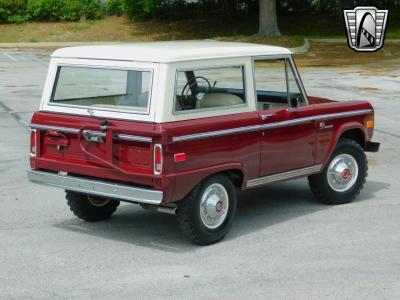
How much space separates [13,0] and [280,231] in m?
35.8

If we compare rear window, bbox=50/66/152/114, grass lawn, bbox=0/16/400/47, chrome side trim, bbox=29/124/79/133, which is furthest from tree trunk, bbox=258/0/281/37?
chrome side trim, bbox=29/124/79/133

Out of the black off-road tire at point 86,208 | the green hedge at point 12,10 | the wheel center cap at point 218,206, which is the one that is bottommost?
the black off-road tire at point 86,208

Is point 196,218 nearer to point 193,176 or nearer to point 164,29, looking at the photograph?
point 193,176

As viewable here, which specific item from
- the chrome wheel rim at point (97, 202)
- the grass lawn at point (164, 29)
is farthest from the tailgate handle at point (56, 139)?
the grass lawn at point (164, 29)

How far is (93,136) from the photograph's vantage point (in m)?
7.20

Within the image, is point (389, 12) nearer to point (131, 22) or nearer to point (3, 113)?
point (131, 22)

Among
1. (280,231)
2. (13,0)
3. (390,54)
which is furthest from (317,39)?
(280,231)

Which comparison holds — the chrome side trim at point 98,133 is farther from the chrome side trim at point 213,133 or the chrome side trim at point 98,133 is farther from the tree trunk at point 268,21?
the tree trunk at point 268,21

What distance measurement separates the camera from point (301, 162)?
8.27m

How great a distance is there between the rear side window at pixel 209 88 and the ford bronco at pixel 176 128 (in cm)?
1

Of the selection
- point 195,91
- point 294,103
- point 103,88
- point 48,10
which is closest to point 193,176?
point 195,91

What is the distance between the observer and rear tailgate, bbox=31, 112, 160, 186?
693 cm

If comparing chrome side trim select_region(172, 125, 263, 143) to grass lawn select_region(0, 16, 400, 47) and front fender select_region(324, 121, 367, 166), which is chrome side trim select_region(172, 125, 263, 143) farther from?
grass lawn select_region(0, 16, 400, 47)

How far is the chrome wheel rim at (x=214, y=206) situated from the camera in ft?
23.9
